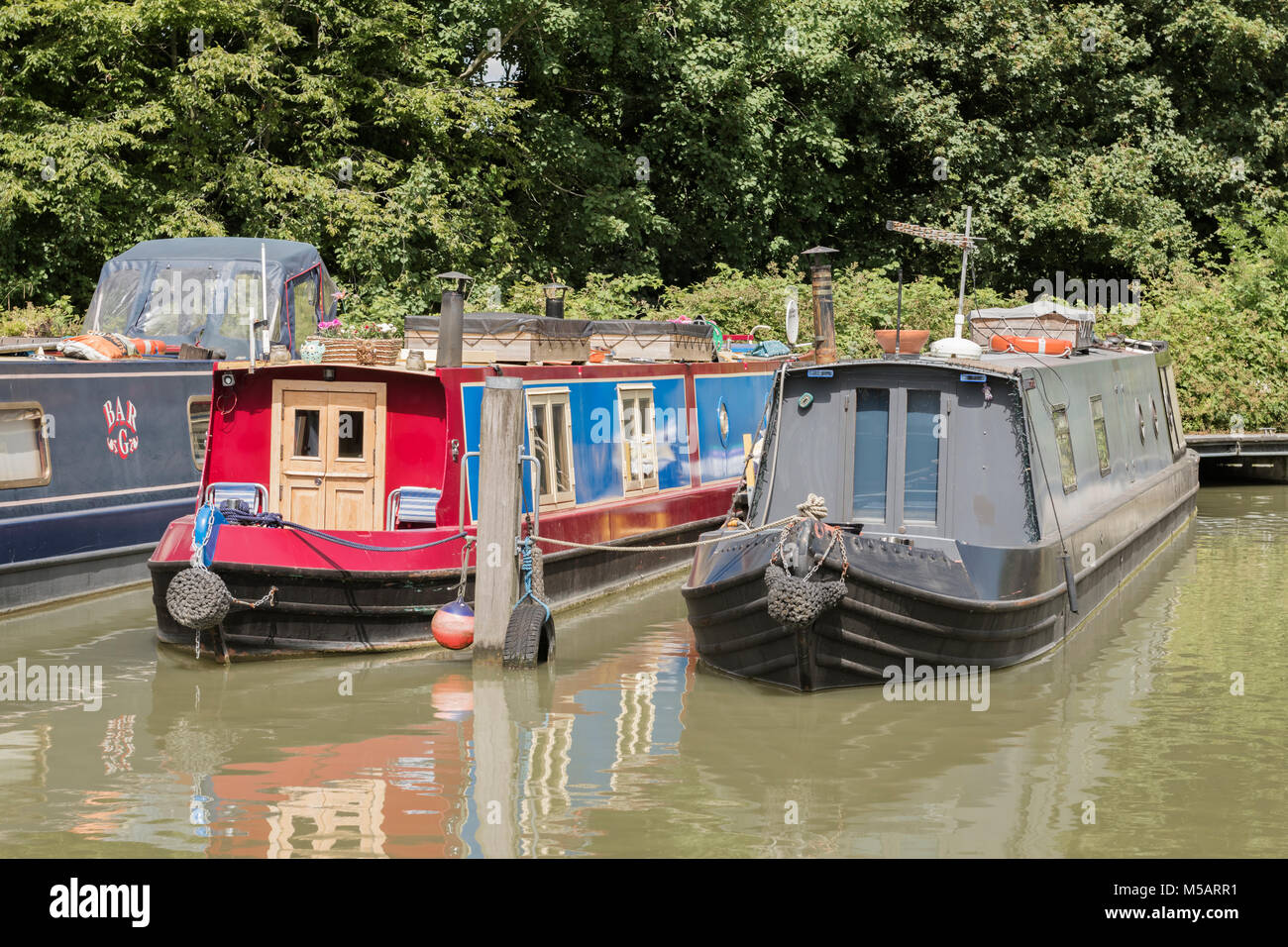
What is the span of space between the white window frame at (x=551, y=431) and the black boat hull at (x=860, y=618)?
299 cm

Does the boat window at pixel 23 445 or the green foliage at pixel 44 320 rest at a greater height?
the green foliage at pixel 44 320

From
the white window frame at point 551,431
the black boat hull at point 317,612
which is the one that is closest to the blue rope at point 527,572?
the black boat hull at point 317,612

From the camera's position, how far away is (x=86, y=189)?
23578 millimetres

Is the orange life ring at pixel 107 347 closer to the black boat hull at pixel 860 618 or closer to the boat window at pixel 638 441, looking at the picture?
the boat window at pixel 638 441

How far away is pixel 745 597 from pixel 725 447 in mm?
8033

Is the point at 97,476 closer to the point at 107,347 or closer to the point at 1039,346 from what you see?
the point at 107,347

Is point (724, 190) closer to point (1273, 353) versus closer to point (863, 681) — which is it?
point (1273, 353)

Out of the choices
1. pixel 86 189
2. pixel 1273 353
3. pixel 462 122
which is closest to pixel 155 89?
pixel 86 189

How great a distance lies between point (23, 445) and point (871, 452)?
25.0 feet

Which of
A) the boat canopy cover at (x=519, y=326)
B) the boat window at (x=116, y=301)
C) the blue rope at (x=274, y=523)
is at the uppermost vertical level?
the boat window at (x=116, y=301)

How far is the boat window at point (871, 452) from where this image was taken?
11.0 metres

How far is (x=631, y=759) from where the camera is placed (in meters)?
8.77

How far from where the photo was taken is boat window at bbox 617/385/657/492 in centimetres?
1502

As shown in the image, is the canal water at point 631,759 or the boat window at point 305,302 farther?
the boat window at point 305,302
